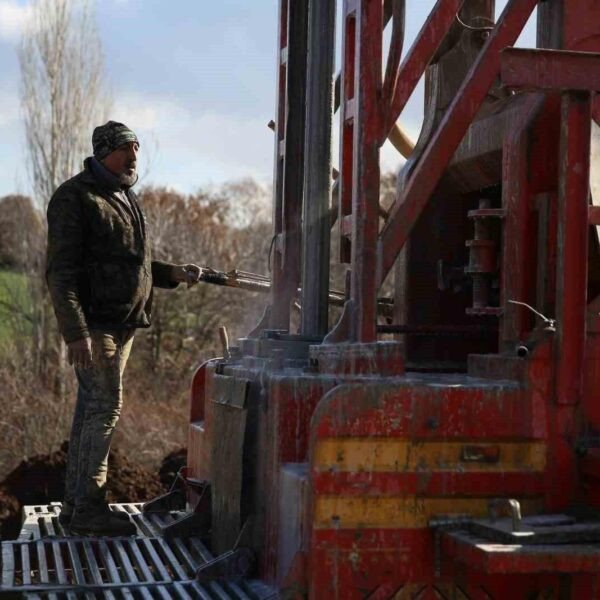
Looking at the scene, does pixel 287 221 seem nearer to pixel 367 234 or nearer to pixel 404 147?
pixel 404 147

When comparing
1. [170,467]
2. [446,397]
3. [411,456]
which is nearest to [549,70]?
[446,397]

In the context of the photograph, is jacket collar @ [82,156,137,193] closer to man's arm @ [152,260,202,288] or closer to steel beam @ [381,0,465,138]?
man's arm @ [152,260,202,288]

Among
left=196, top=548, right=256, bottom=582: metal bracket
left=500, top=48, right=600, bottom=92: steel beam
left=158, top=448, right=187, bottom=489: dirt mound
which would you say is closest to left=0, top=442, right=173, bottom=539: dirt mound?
left=158, top=448, right=187, bottom=489: dirt mound

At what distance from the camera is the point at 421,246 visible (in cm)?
557

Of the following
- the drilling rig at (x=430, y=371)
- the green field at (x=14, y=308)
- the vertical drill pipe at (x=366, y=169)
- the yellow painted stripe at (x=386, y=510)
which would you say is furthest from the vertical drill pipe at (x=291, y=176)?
the green field at (x=14, y=308)

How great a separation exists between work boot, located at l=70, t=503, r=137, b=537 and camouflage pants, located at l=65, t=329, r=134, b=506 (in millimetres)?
40

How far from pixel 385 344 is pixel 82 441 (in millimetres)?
1872

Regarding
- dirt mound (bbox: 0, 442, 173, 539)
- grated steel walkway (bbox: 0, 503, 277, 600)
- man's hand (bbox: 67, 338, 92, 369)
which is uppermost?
man's hand (bbox: 67, 338, 92, 369)

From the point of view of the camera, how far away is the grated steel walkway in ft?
14.5

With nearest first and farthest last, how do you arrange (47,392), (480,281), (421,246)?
1. (480,281)
2. (421,246)
3. (47,392)

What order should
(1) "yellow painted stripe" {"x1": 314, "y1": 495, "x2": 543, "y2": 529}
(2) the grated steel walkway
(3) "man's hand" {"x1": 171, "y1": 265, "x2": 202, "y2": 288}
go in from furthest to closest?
(3) "man's hand" {"x1": 171, "y1": 265, "x2": 202, "y2": 288}, (2) the grated steel walkway, (1) "yellow painted stripe" {"x1": 314, "y1": 495, "x2": 543, "y2": 529}

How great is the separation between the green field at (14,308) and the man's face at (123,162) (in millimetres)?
10745

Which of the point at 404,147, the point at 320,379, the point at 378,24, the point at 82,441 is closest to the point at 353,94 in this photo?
the point at 378,24

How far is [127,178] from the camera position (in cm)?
564
